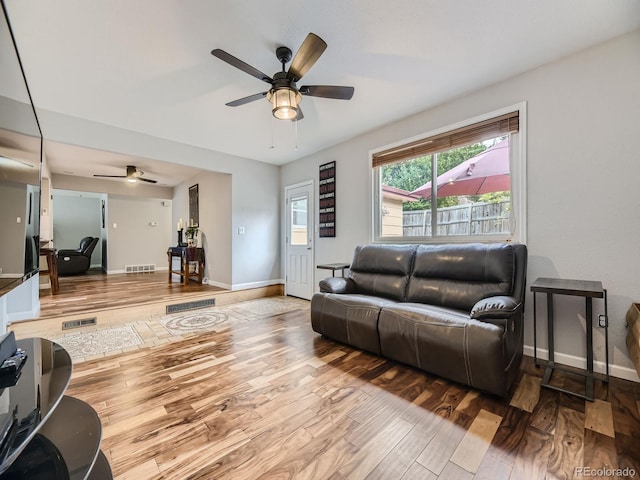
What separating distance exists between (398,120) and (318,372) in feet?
10.2

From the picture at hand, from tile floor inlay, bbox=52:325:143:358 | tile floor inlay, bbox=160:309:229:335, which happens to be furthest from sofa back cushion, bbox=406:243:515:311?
tile floor inlay, bbox=52:325:143:358

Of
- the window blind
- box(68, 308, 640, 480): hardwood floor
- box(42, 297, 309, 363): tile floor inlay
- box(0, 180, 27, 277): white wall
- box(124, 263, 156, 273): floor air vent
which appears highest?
the window blind

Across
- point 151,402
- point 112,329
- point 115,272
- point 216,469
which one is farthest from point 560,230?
point 115,272

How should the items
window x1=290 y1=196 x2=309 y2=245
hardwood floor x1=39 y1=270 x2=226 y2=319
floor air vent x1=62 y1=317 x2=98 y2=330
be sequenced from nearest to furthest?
floor air vent x1=62 y1=317 x2=98 y2=330
hardwood floor x1=39 y1=270 x2=226 y2=319
window x1=290 y1=196 x2=309 y2=245

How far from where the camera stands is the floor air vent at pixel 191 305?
13.2 feet

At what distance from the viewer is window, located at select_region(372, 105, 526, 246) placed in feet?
8.64

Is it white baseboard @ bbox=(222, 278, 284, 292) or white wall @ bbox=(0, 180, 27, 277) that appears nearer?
white wall @ bbox=(0, 180, 27, 277)

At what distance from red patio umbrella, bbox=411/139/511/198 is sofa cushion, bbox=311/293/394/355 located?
4.90 feet

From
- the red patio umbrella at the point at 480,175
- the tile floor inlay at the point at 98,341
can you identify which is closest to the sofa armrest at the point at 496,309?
the red patio umbrella at the point at 480,175

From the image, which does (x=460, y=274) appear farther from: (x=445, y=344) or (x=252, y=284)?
(x=252, y=284)

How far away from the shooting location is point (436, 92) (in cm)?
285

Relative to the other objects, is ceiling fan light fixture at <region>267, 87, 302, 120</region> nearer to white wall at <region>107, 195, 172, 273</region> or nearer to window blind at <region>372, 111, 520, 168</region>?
window blind at <region>372, 111, 520, 168</region>

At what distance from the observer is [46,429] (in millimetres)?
1096

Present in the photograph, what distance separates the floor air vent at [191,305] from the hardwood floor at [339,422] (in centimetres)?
163
